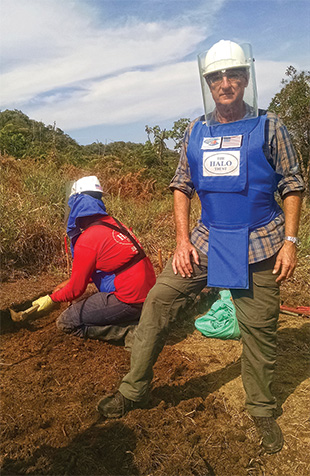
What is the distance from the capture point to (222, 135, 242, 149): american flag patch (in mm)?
2227

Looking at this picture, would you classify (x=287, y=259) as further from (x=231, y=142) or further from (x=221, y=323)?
(x=221, y=323)

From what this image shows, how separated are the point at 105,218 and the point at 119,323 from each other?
900 mm

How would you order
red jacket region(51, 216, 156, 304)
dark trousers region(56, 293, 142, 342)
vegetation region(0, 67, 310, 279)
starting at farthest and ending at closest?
vegetation region(0, 67, 310, 279) → dark trousers region(56, 293, 142, 342) → red jacket region(51, 216, 156, 304)

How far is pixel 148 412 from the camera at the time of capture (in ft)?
8.32

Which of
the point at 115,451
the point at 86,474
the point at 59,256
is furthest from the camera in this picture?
the point at 59,256

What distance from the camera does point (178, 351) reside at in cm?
347

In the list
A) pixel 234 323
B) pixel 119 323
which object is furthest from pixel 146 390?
pixel 234 323

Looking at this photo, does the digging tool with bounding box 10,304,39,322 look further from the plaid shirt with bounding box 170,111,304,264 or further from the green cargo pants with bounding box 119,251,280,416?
the plaid shirt with bounding box 170,111,304,264

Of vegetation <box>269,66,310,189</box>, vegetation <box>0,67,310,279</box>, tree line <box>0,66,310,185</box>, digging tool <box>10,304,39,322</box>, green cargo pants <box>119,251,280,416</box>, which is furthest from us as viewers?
vegetation <box>269,66,310,189</box>

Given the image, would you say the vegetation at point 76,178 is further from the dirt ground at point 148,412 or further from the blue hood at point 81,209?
the dirt ground at point 148,412

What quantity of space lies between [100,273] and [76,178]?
455 centimetres

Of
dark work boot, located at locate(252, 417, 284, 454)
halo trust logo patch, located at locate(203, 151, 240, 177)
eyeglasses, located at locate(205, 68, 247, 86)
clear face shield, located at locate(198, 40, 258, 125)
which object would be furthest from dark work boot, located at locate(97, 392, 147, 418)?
eyeglasses, located at locate(205, 68, 247, 86)

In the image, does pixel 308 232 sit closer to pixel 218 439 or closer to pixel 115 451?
pixel 218 439

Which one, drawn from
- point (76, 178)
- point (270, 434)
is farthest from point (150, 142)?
point (270, 434)
